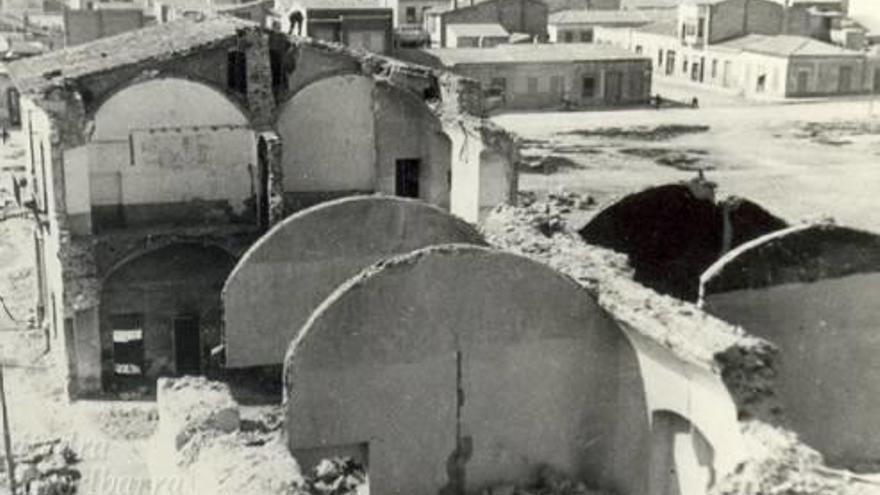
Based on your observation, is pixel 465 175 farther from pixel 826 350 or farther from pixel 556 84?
pixel 556 84

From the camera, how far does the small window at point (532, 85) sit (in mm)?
53594

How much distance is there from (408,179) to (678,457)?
1439cm

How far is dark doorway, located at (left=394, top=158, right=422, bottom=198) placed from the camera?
91.5 feet

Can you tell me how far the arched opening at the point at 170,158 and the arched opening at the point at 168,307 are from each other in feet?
2.99

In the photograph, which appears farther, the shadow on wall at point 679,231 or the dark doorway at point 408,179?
the dark doorway at point 408,179

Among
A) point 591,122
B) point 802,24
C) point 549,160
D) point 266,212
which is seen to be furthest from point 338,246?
point 802,24

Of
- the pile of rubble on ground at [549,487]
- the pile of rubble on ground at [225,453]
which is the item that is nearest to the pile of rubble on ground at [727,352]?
the pile of rubble on ground at [549,487]

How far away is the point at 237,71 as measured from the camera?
25.4 metres

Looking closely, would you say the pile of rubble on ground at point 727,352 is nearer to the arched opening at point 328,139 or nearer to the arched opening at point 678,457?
the arched opening at point 678,457

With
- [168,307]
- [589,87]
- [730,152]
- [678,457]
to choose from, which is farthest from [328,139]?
[589,87]

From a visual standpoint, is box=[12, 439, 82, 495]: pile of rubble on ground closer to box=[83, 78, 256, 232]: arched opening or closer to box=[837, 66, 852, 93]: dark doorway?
box=[83, 78, 256, 232]: arched opening

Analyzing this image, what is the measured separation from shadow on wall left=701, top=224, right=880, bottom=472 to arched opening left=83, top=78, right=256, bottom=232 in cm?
1269

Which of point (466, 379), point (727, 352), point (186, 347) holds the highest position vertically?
point (727, 352)

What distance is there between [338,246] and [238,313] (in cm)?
224
